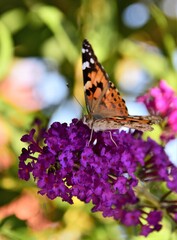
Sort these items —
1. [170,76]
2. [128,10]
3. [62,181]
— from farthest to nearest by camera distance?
[128,10]
[170,76]
[62,181]

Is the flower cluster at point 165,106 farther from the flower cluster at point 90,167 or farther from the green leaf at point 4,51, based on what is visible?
the green leaf at point 4,51

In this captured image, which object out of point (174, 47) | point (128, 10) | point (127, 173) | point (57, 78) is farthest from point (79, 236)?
point (128, 10)

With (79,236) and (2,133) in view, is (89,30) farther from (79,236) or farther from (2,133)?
(79,236)

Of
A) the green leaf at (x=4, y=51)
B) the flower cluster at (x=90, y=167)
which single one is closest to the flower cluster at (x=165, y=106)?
the flower cluster at (x=90, y=167)

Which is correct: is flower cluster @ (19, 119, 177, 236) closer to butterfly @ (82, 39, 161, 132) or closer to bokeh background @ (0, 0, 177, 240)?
butterfly @ (82, 39, 161, 132)

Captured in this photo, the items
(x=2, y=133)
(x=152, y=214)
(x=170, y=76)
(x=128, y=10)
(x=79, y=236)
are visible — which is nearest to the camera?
(x=152, y=214)

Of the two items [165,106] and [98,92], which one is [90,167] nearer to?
[98,92]

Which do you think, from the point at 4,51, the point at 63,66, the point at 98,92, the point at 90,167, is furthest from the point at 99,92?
the point at 63,66
